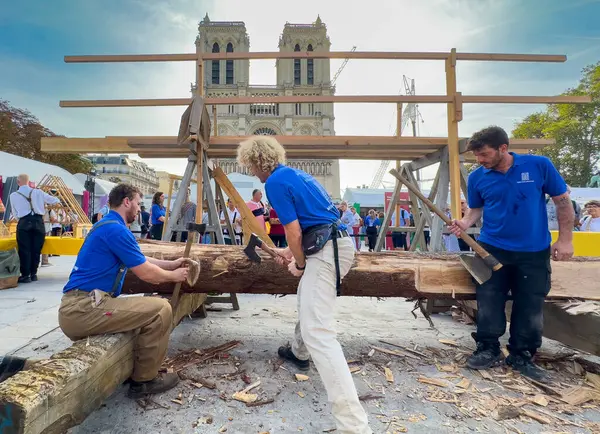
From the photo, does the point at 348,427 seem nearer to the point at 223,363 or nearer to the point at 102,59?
the point at 223,363

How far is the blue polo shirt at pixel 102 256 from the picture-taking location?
2.17m

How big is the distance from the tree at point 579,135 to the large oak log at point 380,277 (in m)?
26.5

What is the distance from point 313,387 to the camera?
250 centimetres

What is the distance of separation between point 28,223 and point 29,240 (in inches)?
11.7

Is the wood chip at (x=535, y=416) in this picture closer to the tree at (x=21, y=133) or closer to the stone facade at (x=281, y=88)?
the tree at (x=21, y=133)

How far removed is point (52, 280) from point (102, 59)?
14.4ft

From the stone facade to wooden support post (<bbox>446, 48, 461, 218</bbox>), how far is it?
149 ft

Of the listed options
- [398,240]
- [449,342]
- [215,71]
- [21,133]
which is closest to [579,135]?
[398,240]

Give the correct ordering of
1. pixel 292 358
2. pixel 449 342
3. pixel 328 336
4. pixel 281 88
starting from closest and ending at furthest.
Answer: pixel 328 336 < pixel 292 358 < pixel 449 342 < pixel 281 88

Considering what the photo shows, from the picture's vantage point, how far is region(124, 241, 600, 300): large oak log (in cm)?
289

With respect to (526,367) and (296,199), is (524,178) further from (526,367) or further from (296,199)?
(296,199)

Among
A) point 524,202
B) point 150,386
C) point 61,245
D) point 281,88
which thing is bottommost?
point 150,386

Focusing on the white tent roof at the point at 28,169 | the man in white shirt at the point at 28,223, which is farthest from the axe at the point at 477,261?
the white tent roof at the point at 28,169

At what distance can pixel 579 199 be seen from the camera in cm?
1230
